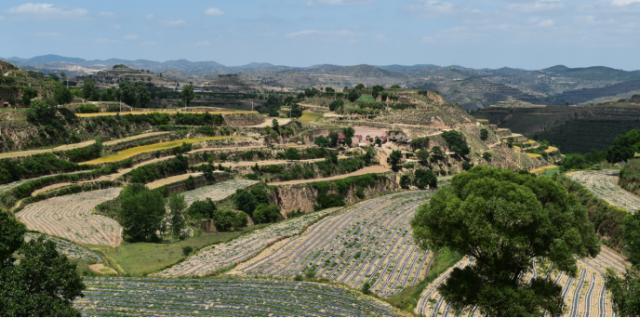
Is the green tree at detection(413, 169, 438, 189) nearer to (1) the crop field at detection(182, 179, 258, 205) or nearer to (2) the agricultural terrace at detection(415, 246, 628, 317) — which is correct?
(1) the crop field at detection(182, 179, 258, 205)

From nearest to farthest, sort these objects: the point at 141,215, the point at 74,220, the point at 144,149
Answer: the point at 141,215 → the point at 74,220 → the point at 144,149

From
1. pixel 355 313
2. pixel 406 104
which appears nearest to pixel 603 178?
pixel 355 313

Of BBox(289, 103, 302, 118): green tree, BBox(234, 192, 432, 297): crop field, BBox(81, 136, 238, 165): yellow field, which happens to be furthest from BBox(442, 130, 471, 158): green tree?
BBox(234, 192, 432, 297): crop field

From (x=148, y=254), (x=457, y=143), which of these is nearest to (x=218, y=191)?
(x=148, y=254)

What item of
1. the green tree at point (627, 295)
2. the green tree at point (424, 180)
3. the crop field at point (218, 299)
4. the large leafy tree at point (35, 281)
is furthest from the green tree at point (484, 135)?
the large leafy tree at point (35, 281)

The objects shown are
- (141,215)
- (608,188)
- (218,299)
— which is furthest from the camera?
(608,188)

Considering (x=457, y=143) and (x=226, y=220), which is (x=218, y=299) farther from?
(x=457, y=143)
